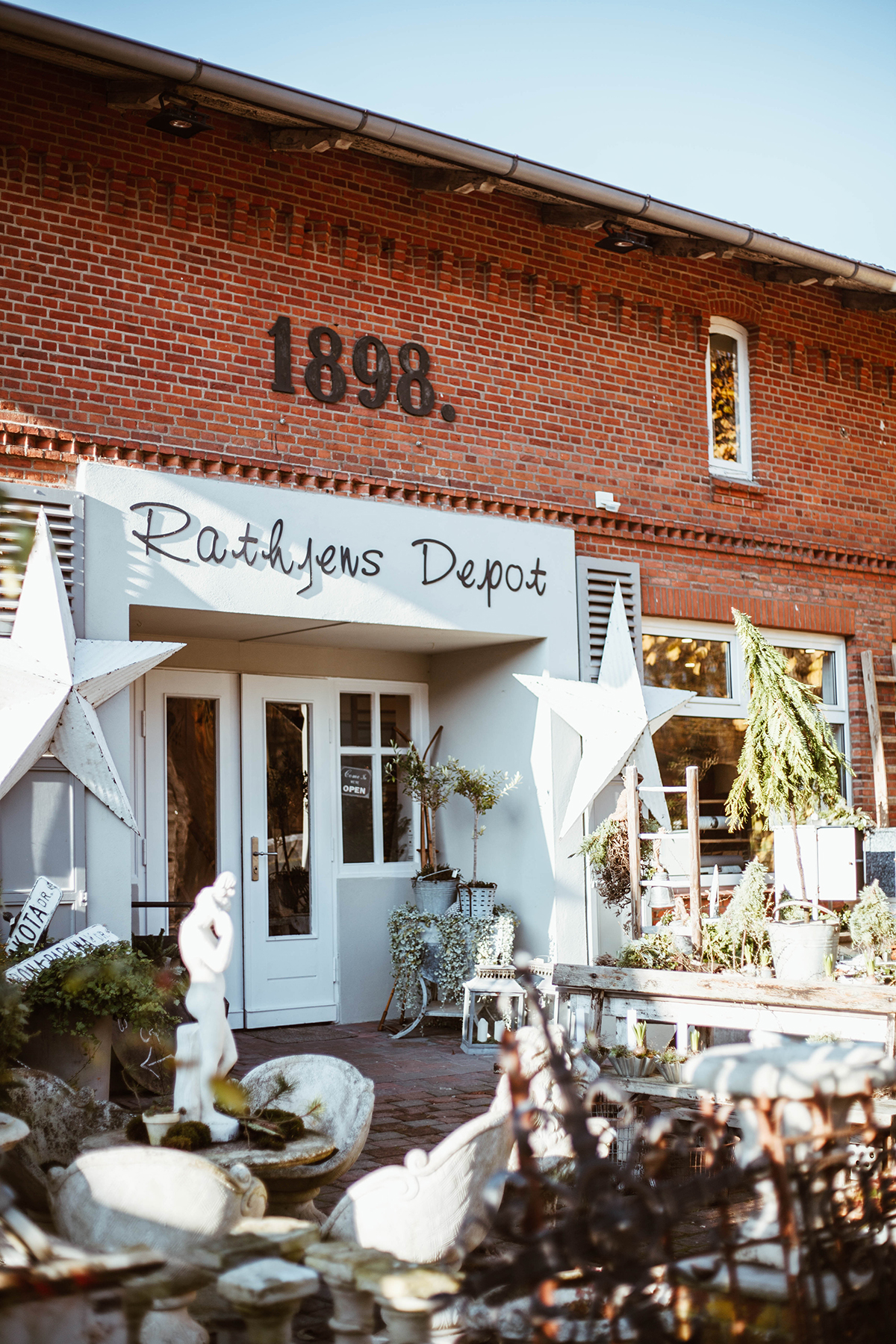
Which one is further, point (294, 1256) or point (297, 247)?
point (297, 247)

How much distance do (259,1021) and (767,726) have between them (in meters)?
4.33

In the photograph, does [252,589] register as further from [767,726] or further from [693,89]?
[693,89]

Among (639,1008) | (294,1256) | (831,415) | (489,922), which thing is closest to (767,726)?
(639,1008)

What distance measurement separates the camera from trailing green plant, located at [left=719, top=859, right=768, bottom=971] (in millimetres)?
6680

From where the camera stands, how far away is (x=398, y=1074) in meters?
7.67

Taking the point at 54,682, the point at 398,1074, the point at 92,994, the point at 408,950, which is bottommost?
the point at 398,1074

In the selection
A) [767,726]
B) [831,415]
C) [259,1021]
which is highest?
[831,415]

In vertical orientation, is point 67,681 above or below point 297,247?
below

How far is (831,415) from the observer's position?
1112cm

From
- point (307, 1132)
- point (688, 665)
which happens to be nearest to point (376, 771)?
point (688, 665)

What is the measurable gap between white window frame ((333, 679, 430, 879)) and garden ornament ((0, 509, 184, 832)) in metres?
2.77

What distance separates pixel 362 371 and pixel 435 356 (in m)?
0.63

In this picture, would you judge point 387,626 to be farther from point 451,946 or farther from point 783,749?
point 783,749

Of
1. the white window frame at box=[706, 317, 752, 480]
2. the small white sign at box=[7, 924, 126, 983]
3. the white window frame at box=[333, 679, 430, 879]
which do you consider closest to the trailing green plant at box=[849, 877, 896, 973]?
the small white sign at box=[7, 924, 126, 983]
